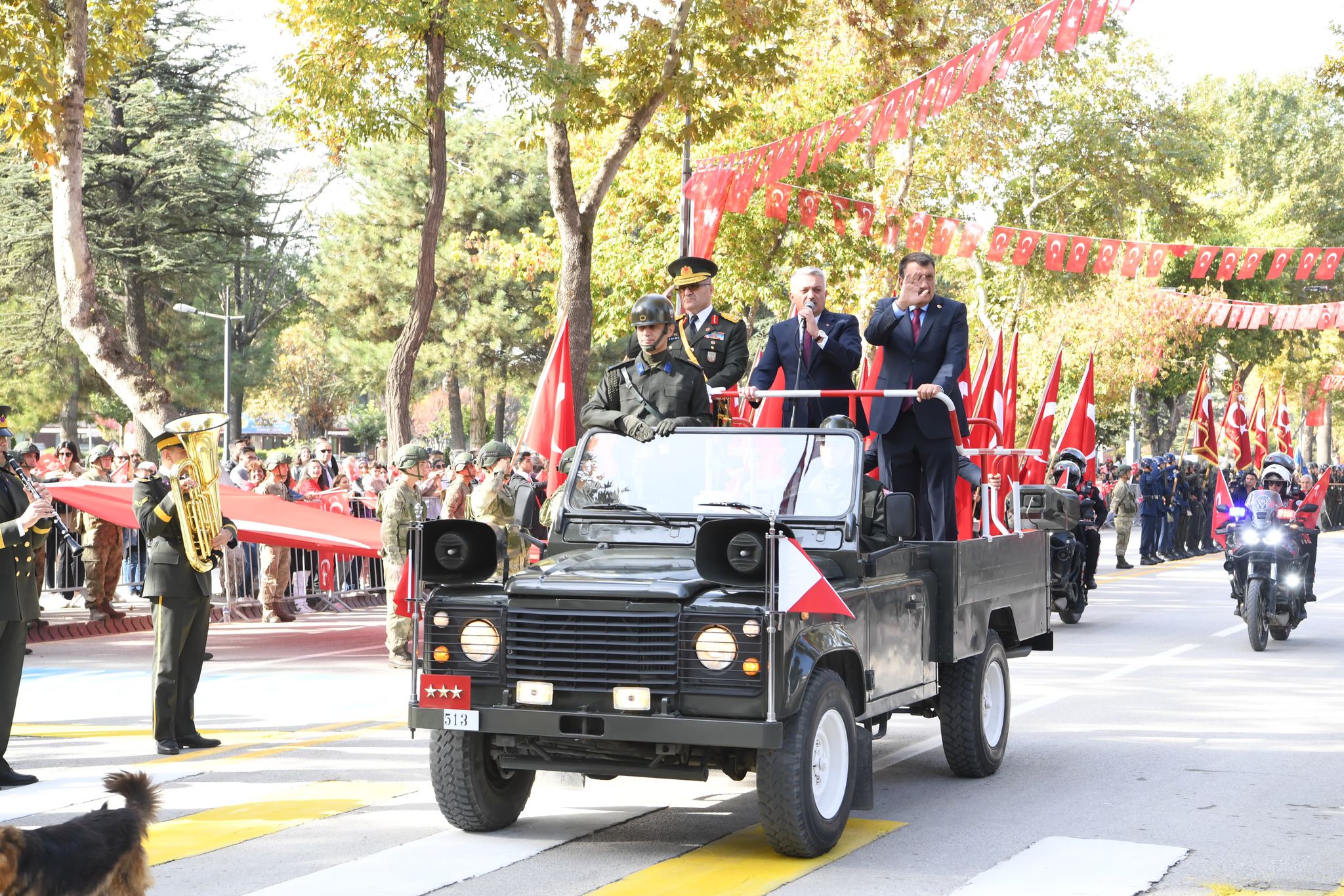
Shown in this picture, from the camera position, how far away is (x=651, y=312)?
8.40m

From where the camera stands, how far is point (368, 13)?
16.4 m

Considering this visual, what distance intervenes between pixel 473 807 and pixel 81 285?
39.3ft

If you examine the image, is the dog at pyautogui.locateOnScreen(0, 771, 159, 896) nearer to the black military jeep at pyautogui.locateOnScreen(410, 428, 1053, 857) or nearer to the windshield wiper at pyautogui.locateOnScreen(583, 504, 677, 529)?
the black military jeep at pyautogui.locateOnScreen(410, 428, 1053, 857)

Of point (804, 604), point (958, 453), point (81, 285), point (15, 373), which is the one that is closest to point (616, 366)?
point (958, 453)

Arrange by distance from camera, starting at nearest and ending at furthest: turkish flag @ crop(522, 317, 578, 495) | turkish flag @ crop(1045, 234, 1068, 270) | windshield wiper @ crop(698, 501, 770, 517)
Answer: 1. windshield wiper @ crop(698, 501, 770, 517)
2. turkish flag @ crop(522, 317, 578, 495)
3. turkish flag @ crop(1045, 234, 1068, 270)

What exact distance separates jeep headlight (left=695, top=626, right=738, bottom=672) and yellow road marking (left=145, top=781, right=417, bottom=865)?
2.33 meters

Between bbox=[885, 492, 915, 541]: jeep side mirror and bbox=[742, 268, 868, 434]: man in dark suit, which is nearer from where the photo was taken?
bbox=[885, 492, 915, 541]: jeep side mirror

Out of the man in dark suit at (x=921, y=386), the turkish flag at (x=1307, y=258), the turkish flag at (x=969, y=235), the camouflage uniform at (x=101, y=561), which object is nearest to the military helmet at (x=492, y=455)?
the camouflage uniform at (x=101, y=561)

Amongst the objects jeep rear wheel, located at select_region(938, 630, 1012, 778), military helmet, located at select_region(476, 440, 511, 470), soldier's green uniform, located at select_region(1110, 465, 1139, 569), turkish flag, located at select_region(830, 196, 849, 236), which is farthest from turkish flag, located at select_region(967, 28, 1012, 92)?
soldier's green uniform, located at select_region(1110, 465, 1139, 569)

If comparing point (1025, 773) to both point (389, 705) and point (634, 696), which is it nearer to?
point (634, 696)

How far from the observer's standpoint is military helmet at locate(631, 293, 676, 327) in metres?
8.38

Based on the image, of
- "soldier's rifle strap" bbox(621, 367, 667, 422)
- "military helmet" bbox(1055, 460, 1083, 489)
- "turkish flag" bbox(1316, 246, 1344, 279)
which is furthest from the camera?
"turkish flag" bbox(1316, 246, 1344, 279)

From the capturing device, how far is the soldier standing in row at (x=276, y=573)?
682 inches

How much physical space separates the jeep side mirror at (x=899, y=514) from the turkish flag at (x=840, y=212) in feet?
68.4
